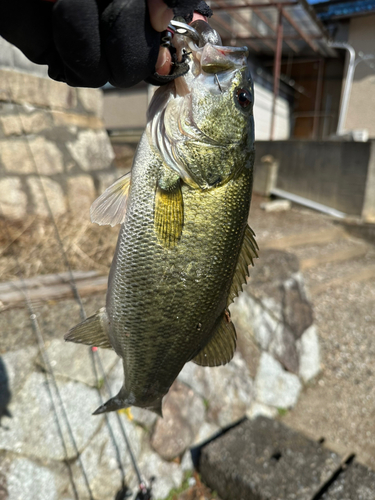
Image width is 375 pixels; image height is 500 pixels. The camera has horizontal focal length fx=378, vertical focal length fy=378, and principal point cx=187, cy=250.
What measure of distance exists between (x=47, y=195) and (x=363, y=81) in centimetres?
1090

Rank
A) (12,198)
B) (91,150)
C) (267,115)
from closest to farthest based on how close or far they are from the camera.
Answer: (12,198), (91,150), (267,115)

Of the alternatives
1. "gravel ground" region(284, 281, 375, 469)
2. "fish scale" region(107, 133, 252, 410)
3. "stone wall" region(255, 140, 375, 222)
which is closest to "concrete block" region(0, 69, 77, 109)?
"fish scale" region(107, 133, 252, 410)

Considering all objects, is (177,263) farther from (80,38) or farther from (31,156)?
(31,156)

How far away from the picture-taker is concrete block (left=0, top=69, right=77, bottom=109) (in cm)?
438

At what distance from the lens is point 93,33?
41.3 inches

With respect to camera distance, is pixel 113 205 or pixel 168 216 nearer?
pixel 168 216

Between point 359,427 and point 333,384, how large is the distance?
68 cm

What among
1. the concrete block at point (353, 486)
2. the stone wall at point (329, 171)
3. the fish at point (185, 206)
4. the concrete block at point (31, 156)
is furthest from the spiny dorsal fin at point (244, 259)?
the stone wall at point (329, 171)

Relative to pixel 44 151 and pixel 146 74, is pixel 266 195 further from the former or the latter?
pixel 146 74

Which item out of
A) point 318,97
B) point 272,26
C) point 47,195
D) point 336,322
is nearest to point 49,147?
point 47,195

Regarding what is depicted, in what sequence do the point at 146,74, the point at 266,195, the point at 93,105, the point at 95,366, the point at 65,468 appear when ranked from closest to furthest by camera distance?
the point at 146,74
the point at 65,468
the point at 95,366
the point at 93,105
the point at 266,195

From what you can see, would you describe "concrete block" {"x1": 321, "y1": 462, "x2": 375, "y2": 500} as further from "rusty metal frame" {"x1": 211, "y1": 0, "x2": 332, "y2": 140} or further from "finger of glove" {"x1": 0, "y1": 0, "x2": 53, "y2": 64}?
"rusty metal frame" {"x1": 211, "y1": 0, "x2": 332, "y2": 140}

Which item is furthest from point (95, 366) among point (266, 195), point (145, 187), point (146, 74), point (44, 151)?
point (266, 195)

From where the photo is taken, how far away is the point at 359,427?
13.6 feet
